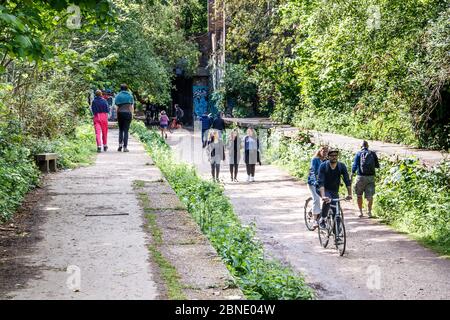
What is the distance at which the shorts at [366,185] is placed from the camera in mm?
14773

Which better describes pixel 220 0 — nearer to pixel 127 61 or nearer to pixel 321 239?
pixel 127 61

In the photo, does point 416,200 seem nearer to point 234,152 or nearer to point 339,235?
point 339,235

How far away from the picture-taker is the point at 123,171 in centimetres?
1365

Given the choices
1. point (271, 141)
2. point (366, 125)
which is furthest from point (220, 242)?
point (271, 141)

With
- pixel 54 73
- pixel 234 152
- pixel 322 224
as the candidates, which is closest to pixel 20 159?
pixel 322 224

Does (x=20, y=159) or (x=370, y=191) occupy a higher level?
(x=20, y=159)

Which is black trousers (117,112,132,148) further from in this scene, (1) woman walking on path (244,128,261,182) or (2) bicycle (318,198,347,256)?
(2) bicycle (318,198,347,256)

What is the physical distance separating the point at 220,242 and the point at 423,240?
532cm

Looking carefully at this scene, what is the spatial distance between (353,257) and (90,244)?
5217mm

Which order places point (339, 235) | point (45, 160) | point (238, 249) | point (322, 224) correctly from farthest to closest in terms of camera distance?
point (45, 160), point (322, 224), point (339, 235), point (238, 249)

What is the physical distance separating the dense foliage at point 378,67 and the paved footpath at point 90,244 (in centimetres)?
837

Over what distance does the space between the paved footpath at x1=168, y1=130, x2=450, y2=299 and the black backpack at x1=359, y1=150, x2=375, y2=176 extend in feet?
3.50

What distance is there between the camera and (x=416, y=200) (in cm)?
1364
